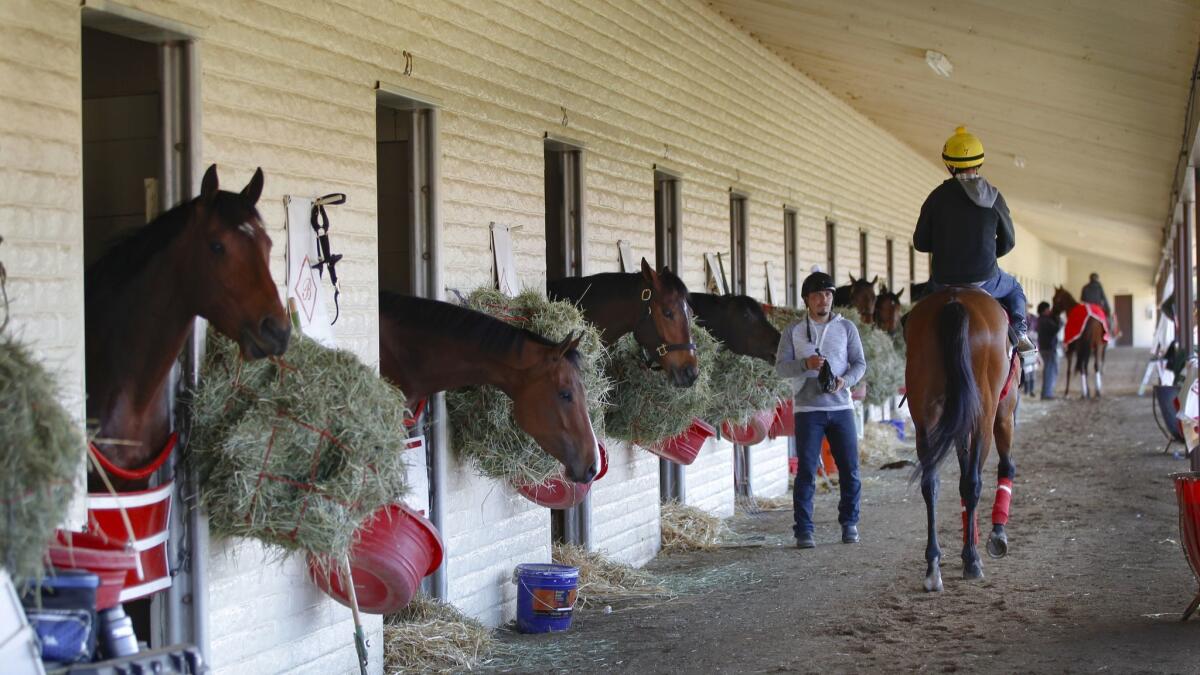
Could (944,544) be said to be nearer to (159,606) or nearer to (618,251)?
(618,251)

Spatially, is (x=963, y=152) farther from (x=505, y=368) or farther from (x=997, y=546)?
(x=505, y=368)

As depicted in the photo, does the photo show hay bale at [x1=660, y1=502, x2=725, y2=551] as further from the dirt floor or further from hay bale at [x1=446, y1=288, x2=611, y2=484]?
hay bale at [x1=446, y1=288, x2=611, y2=484]

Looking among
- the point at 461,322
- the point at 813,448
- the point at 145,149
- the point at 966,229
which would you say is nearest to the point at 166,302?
the point at 145,149

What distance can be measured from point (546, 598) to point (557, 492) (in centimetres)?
52

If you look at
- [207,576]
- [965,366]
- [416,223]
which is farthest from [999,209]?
[207,576]

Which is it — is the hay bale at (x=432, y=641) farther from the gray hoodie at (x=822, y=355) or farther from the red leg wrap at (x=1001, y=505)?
the gray hoodie at (x=822, y=355)

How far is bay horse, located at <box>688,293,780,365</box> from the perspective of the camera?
28.3ft

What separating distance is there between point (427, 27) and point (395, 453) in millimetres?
2452

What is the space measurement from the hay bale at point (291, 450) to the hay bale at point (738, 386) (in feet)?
14.9

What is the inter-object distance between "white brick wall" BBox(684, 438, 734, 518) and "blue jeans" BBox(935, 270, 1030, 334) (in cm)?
290

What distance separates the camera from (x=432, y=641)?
18.2 feet

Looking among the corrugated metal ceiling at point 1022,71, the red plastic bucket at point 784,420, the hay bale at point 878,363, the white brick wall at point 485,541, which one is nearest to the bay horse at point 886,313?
the hay bale at point 878,363

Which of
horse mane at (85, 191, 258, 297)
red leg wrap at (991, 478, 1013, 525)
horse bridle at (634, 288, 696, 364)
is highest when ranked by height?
horse mane at (85, 191, 258, 297)

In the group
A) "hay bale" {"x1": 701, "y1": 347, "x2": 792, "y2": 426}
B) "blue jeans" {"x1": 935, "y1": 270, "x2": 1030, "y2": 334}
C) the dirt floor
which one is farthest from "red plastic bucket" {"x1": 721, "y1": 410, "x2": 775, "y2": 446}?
"blue jeans" {"x1": 935, "y1": 270, "x2": 1030, "y2": 334}
